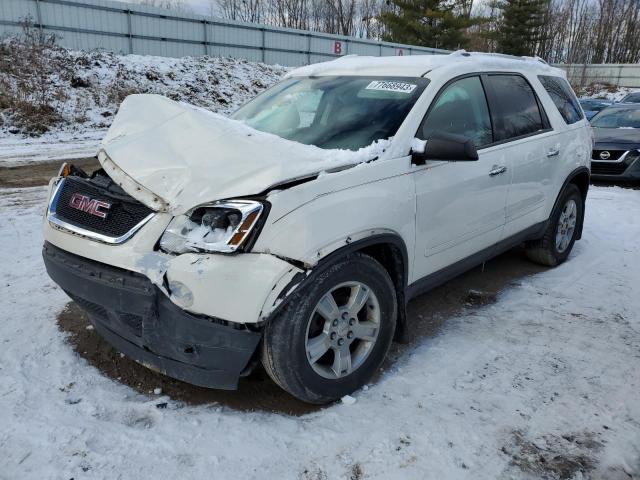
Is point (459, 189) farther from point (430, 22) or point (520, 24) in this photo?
point (520, 24)

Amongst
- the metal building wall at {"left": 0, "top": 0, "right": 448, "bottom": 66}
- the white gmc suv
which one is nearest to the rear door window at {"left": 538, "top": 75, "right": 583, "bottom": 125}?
the white gmc suv

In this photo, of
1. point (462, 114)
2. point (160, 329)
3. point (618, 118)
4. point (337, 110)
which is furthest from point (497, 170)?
point (618, 118)

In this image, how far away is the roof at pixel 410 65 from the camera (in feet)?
12.1

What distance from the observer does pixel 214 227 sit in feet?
8.13

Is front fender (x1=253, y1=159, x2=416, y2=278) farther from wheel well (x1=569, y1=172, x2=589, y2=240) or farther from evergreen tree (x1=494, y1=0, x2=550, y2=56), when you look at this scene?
evergreen tree (x1=494, y1=0, x2=550, y2=56)

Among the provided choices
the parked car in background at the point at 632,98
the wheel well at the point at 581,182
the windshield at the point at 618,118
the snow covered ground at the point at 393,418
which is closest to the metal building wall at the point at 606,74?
the parked car in background at the point at 632,98

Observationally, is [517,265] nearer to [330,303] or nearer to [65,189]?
[330,303]

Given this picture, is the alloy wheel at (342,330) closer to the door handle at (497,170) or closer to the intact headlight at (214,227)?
the intact headlight at (214,227)

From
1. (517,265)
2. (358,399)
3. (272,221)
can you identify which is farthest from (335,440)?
(517,265)

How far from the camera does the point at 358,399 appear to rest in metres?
2.96

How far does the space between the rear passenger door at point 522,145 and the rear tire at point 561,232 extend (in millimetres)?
327

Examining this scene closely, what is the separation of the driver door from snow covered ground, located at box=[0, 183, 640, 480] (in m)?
0.64

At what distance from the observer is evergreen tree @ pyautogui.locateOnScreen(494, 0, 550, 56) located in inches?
1932

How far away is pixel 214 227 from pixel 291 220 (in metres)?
0.36
